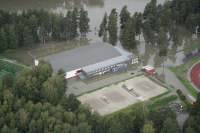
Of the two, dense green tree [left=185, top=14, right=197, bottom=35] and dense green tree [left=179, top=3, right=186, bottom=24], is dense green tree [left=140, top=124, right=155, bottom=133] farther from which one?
dense green tree [left=179, top=3, right=186, bottom=24]

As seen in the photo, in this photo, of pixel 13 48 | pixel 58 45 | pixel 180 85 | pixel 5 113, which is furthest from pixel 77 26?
pixel 5 113

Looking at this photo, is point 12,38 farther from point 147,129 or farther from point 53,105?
point 147,129

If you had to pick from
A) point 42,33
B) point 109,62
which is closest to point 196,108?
point 109,62

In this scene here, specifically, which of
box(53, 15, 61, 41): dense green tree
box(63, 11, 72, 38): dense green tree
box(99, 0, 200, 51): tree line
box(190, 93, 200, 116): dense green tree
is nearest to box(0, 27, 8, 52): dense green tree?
box(53, 15, 61, 41): dense green tree

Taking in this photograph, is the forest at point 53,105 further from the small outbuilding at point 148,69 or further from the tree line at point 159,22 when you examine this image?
the small outbuilding at point 148,69

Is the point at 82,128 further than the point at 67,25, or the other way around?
the point at 67,25

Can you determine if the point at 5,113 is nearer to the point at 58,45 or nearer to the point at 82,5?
the point at 58,45
